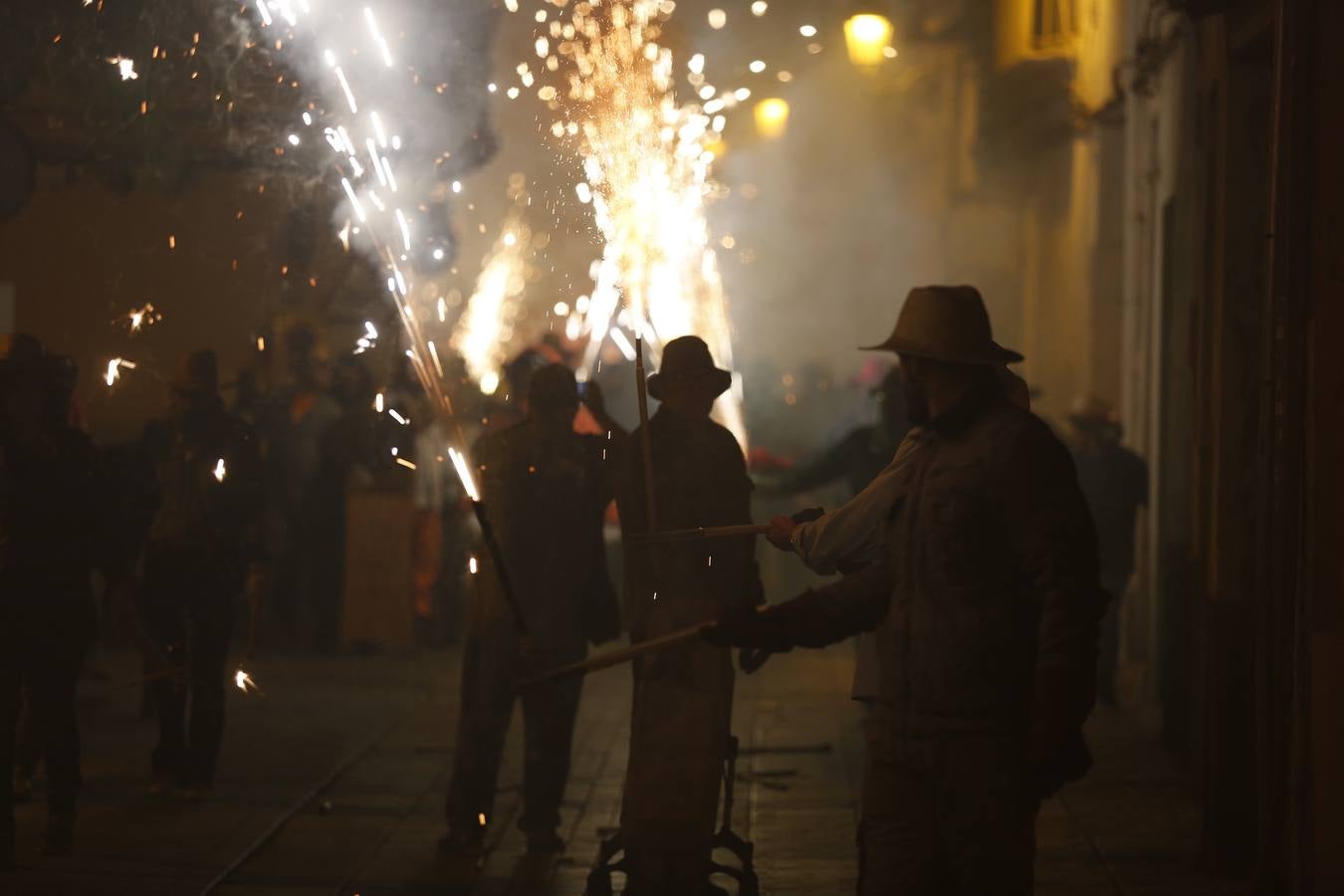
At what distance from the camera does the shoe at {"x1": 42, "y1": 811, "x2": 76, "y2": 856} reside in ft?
26.1

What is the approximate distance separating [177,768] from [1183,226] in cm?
580

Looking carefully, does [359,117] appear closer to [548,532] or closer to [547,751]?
[548,532]

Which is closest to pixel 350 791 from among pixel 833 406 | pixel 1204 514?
pixel 1204 514

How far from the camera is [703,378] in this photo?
742cm

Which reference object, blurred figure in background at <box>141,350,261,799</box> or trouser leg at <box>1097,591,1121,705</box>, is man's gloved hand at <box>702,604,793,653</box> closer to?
blurred figure in background at <box>141,350,261,799</box>

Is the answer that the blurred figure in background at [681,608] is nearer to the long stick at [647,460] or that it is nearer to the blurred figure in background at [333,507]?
the long stick at [647,460]

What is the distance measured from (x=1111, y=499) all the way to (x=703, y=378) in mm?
6289

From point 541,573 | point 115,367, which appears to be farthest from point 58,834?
point 115,367

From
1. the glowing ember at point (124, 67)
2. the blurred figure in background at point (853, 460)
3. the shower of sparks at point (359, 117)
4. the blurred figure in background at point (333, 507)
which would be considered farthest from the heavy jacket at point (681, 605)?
the blurred figure in background at point (333, 507)

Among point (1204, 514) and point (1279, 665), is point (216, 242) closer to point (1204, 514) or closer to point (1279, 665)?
point (1204, 514)

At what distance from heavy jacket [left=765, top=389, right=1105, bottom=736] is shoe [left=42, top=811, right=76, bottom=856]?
4283 mm

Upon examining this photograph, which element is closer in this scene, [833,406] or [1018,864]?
[1018,864]

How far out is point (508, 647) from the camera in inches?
335

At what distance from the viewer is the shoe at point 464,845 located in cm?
821
